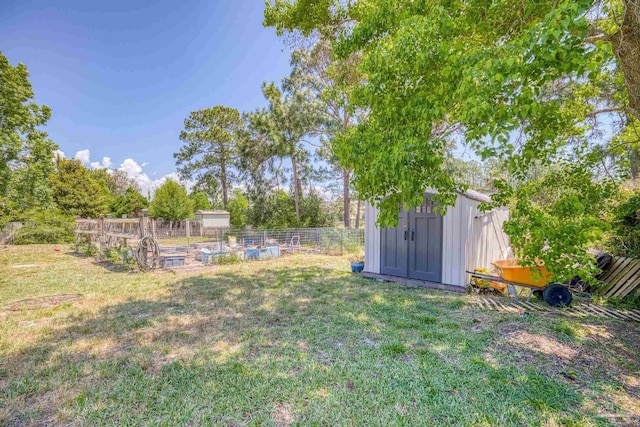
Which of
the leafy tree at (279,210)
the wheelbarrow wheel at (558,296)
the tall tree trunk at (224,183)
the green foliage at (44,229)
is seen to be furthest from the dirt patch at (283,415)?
the tall tree trunk at (224,183)

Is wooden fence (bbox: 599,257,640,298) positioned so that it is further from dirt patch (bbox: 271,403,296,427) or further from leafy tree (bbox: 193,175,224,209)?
leafy tree (bbox: 193,175,224,209)

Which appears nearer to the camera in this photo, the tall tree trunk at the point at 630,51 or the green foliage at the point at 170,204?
the tall tree trunk at the point at 630,51

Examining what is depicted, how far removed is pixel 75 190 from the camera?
20922 mm

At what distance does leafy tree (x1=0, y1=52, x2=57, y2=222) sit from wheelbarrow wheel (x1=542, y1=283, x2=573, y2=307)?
66.7 ft

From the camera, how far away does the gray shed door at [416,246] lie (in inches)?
238

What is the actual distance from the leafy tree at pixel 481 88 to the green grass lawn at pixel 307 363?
1044 mm

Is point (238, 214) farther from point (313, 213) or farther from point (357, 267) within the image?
point (357, 267)

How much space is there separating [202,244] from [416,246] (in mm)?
7915

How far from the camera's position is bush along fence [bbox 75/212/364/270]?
26.2 feet

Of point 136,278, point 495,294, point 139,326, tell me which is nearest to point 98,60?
point 136,278

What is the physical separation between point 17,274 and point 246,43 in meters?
8.83

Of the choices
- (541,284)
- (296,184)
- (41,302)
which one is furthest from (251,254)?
(541,284)

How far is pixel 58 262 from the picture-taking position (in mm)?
9078

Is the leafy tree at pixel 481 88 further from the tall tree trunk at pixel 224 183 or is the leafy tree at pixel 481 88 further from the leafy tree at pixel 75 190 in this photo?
the leafy tree at pixel 75 190
